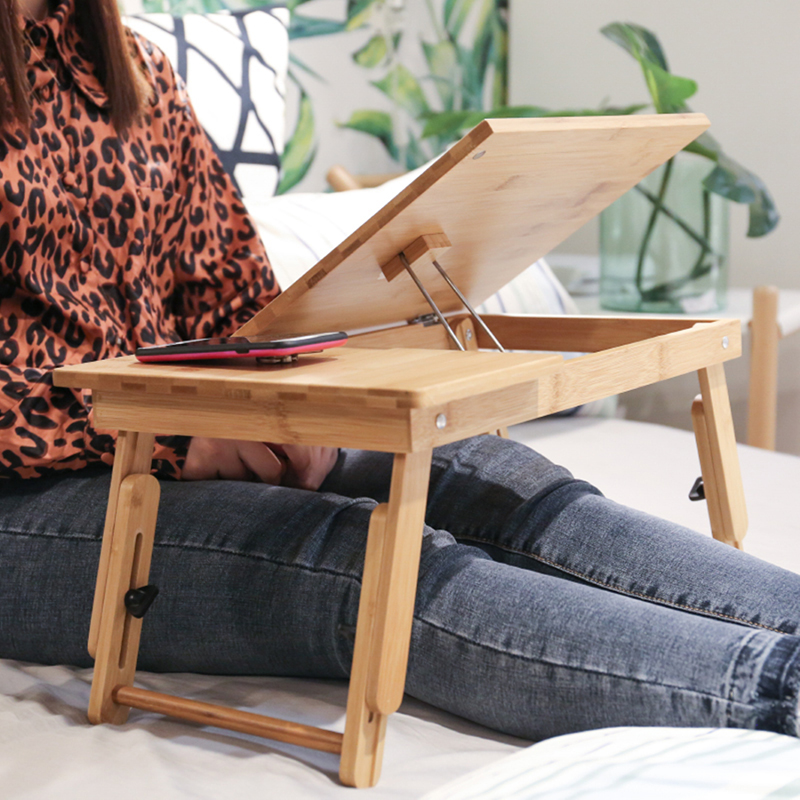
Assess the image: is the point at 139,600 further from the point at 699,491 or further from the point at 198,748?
the point at 699,491

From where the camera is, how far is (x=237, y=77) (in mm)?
1320

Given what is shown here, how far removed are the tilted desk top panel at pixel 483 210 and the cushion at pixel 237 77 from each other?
0.43 m

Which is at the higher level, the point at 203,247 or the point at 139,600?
the point at 203,247

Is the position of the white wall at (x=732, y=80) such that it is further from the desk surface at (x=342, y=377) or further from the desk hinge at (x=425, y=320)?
the desk surface at (x=342, y=377)

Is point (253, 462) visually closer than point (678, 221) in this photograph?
Yes

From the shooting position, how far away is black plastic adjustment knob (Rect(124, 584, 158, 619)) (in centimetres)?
67

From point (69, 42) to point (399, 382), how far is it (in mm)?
576

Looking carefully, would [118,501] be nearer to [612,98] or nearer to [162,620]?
[162,620]

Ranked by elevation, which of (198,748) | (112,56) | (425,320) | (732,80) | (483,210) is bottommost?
(198,748)

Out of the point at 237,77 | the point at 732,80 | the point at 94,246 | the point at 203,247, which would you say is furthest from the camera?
the point at 732,80

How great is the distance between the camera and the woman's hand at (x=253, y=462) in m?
0.85

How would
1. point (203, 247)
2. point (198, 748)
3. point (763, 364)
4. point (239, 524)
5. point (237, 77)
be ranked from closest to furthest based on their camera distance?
point (198, 748)
point (239, 524)
point (203, 247)
point (237, 77)
point (763, 364)

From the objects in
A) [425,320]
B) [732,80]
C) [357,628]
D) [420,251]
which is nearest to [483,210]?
[420,251]

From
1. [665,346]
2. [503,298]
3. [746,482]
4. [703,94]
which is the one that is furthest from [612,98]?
[665,346]
